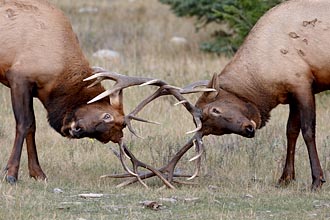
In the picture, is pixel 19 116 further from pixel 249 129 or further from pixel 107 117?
pixel 249 129

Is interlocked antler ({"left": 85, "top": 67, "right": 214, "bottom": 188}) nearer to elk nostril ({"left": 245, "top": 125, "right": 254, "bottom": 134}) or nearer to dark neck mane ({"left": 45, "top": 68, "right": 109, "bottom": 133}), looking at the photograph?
dark neck mane ({"left": 45, "top": 68, "right": 109, "bottom": 133})

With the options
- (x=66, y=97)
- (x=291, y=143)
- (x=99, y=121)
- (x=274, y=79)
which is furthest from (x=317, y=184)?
(x=66, y=97)

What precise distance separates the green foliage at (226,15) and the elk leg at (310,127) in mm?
6637

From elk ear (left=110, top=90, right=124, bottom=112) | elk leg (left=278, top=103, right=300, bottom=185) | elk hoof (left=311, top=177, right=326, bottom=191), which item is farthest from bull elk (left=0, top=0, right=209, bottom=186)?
elk hoof (left=311, top=177, right=326, bottom=191)

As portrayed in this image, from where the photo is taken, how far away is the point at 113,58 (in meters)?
20.0

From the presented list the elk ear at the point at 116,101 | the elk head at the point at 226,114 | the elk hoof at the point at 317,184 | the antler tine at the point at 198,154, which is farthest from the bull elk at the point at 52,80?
the elk hoof at the point at 317,184

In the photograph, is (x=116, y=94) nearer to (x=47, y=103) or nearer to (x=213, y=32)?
(x=47, y=103)

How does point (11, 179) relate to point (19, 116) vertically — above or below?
below

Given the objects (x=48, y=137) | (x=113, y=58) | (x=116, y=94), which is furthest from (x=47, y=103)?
(x=113, y=58)

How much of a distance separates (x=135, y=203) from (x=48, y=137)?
3.92 m

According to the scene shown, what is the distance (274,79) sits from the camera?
446 inches

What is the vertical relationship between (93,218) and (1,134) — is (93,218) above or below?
above

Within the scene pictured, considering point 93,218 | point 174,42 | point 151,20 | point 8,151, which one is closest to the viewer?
point 93,218

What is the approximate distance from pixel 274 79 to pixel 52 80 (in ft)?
7.95
